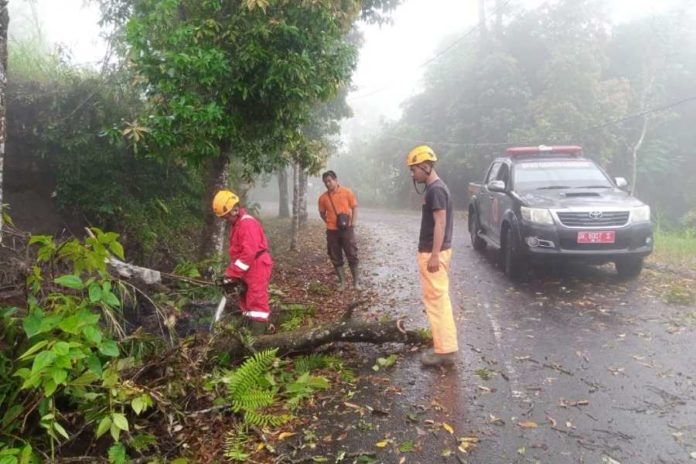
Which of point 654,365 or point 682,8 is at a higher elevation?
point 682,8

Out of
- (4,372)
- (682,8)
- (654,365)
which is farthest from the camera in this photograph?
(682,8)

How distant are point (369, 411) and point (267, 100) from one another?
3958 millimetres

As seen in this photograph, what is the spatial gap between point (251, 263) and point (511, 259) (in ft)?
14.4

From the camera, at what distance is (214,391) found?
13.0 ft

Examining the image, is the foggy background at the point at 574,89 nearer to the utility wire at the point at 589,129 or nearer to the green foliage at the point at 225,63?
the utility wire at the point at 589,129

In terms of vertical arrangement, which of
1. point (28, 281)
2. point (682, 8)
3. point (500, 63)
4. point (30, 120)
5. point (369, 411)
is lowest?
point (369, 411)

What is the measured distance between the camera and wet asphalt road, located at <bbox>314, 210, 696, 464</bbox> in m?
3.38

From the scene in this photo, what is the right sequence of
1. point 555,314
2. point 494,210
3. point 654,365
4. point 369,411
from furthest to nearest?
point 494,210, point 555,314, point 654,365, point 369,411

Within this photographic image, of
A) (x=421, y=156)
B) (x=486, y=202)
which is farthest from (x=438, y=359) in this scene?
(x=486, y=202)

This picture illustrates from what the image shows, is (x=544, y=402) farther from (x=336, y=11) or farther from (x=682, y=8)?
(x=682, y=8)

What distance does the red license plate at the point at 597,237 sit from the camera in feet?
22.1

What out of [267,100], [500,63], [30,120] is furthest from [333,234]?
[500,63]

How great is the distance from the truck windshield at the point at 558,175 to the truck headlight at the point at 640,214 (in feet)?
3.36

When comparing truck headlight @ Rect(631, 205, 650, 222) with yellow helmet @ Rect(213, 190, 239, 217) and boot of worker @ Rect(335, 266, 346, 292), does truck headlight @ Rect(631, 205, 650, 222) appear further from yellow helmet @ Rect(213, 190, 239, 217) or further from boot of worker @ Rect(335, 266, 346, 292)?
yellow helmet @ Rect(213, 190, 239, 217)
